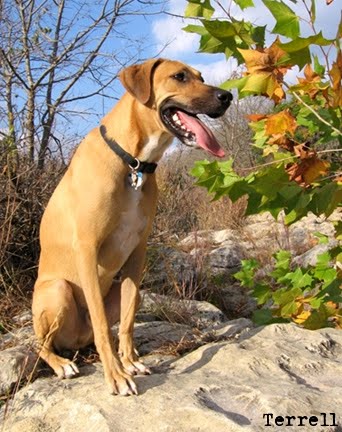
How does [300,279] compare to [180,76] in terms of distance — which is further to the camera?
[180,76]

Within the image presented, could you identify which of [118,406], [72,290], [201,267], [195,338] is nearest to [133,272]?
[72,290]

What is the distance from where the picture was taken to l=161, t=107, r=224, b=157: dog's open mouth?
3148 millimetres

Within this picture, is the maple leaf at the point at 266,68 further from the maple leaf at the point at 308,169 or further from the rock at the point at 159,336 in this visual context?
the rock at the point at 159,336

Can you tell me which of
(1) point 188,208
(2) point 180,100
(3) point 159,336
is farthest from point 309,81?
(1) point 188,208

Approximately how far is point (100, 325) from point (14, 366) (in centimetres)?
55

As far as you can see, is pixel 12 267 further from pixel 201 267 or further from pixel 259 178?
pixel 259 178

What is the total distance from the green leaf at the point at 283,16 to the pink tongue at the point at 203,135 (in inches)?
41.2

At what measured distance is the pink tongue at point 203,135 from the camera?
123 inches

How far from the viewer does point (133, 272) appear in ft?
11.1

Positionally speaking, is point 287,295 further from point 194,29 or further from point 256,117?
point 194,29

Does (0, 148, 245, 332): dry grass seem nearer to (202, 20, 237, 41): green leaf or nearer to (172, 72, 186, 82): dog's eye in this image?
(172, 72, 186, 82): dog's eye

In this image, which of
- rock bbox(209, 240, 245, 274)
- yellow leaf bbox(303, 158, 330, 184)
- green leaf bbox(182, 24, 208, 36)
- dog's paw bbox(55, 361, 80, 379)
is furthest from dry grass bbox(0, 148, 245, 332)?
yellow leaf bbox(303, 158, 330, 184)

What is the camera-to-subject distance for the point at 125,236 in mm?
3180

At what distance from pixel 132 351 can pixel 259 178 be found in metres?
1.33
